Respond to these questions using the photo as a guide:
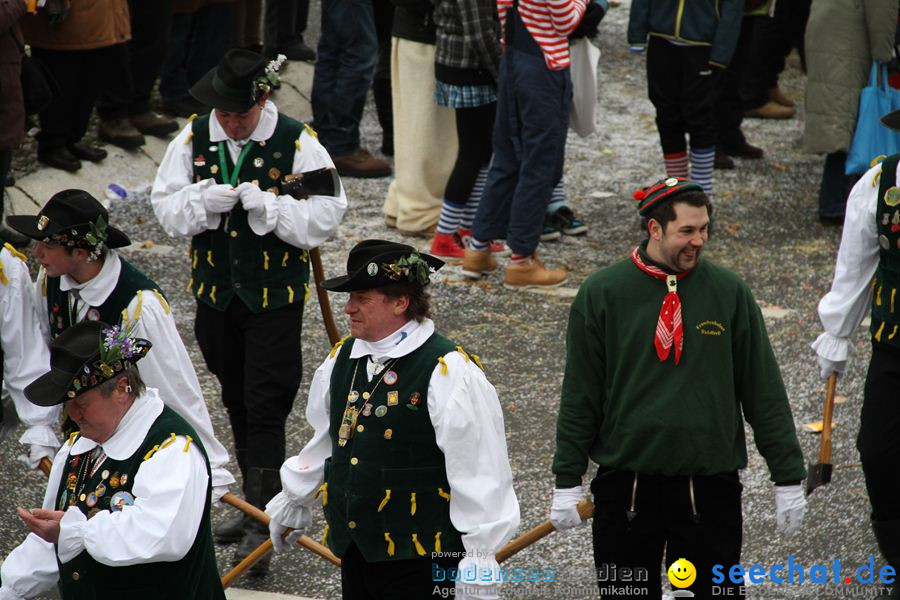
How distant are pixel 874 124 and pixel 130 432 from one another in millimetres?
6114

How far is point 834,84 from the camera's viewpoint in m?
8.76

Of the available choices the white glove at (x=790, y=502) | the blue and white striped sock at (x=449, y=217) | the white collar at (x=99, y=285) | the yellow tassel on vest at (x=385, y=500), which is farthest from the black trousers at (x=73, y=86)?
the white glove at (x=790, y=502)

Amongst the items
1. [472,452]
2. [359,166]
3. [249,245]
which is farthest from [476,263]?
[472,452]

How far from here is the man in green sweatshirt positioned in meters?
4.28

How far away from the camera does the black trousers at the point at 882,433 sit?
4.97 m

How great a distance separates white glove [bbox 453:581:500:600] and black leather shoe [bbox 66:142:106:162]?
6.51 m

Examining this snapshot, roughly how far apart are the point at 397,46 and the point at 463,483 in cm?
568

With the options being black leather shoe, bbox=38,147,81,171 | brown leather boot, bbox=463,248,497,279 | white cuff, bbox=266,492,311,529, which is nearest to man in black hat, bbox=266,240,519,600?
white cuff, bbox=266,492,311,529

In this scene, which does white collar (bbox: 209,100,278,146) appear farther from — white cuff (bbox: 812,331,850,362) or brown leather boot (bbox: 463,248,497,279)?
brown leather boot (bbox: 463,248,497,279)

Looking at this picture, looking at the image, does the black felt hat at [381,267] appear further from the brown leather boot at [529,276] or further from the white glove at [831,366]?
the brown leather boot at [529,276]

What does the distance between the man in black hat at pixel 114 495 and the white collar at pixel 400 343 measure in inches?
23.6

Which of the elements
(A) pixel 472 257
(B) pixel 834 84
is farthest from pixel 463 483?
(B) pixel 834 84

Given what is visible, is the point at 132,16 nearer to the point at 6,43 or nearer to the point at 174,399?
the point at 6,43

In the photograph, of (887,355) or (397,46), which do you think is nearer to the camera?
(887,355)
